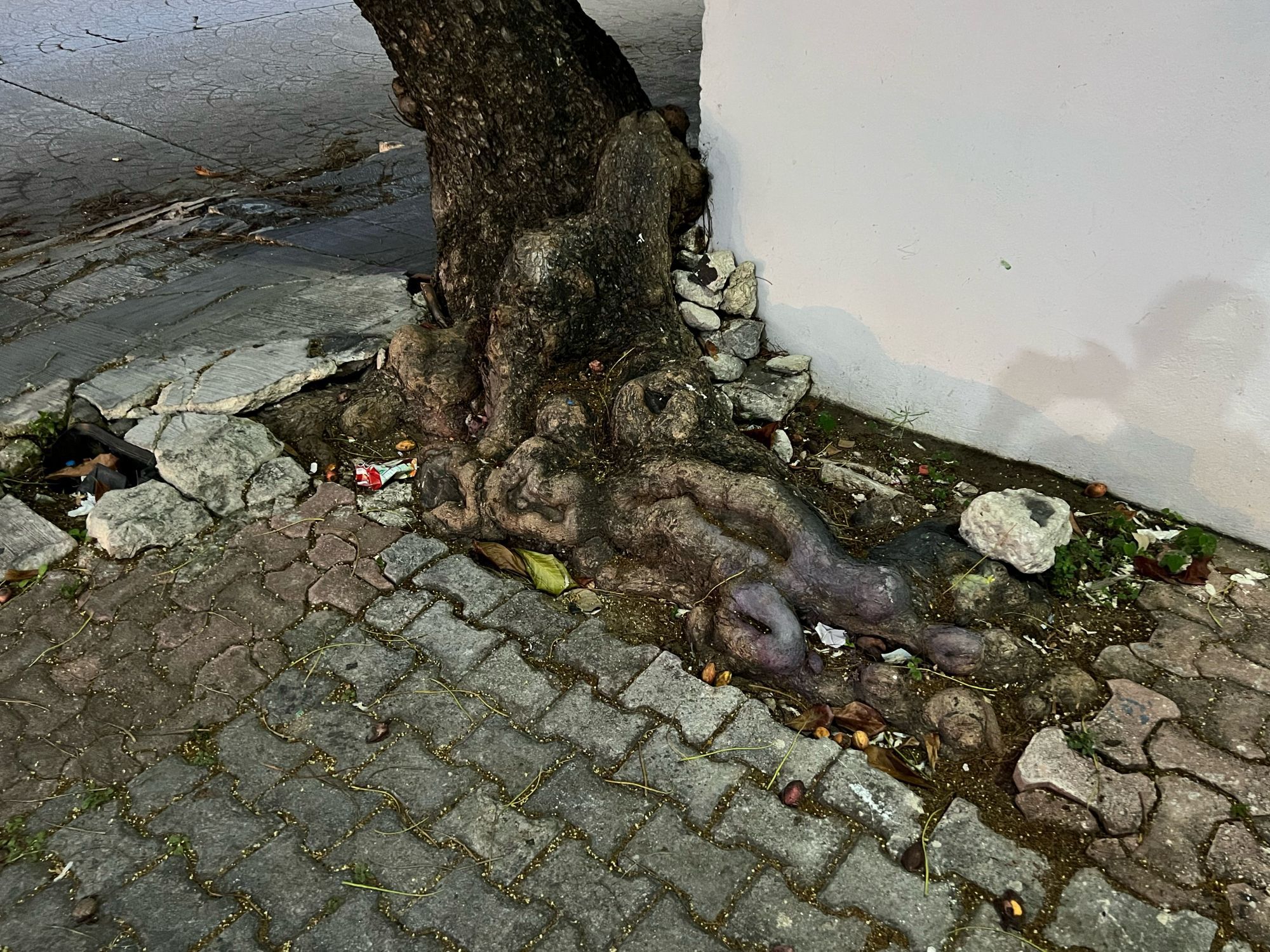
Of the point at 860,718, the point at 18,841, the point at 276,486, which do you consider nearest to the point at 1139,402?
the point at 860,718

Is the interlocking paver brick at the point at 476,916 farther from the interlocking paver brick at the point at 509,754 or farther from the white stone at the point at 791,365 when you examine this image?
the white stone at the point at 791,365

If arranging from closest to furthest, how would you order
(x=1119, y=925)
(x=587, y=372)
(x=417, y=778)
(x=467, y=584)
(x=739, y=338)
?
1. (x=1119, y=925)
2. (x=417, y=778)
3. (x=467, y=584)
4. (x=587, y=372)
5. (x=739, y=338)

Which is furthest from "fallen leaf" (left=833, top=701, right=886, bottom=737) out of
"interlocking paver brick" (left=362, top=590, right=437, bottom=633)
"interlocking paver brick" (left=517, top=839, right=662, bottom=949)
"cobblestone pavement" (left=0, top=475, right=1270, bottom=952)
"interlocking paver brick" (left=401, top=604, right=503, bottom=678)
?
"interlocking paver brick" (left=362, top=590, right=437, bottom=633)

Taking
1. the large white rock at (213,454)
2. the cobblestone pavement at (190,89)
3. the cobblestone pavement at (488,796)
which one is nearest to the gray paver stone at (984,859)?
the cobblestone pavement at (488,796)

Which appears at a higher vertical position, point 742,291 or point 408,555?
point 742,291

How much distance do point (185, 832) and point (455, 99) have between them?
304 centimetres

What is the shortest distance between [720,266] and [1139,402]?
1.95 meters

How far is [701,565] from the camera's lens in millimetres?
3316

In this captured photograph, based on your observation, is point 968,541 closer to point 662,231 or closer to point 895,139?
point 895,139

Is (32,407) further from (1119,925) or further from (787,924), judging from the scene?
(1119,925)

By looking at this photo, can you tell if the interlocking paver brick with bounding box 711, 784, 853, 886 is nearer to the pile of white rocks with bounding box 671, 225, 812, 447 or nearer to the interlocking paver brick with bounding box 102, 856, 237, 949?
the interlocking paver brick with bounding box 102, 856, 237, 949

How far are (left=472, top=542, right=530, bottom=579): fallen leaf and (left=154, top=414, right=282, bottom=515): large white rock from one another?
111 centimetres

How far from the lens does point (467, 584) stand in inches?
140

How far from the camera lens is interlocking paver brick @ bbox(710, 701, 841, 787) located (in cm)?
282
